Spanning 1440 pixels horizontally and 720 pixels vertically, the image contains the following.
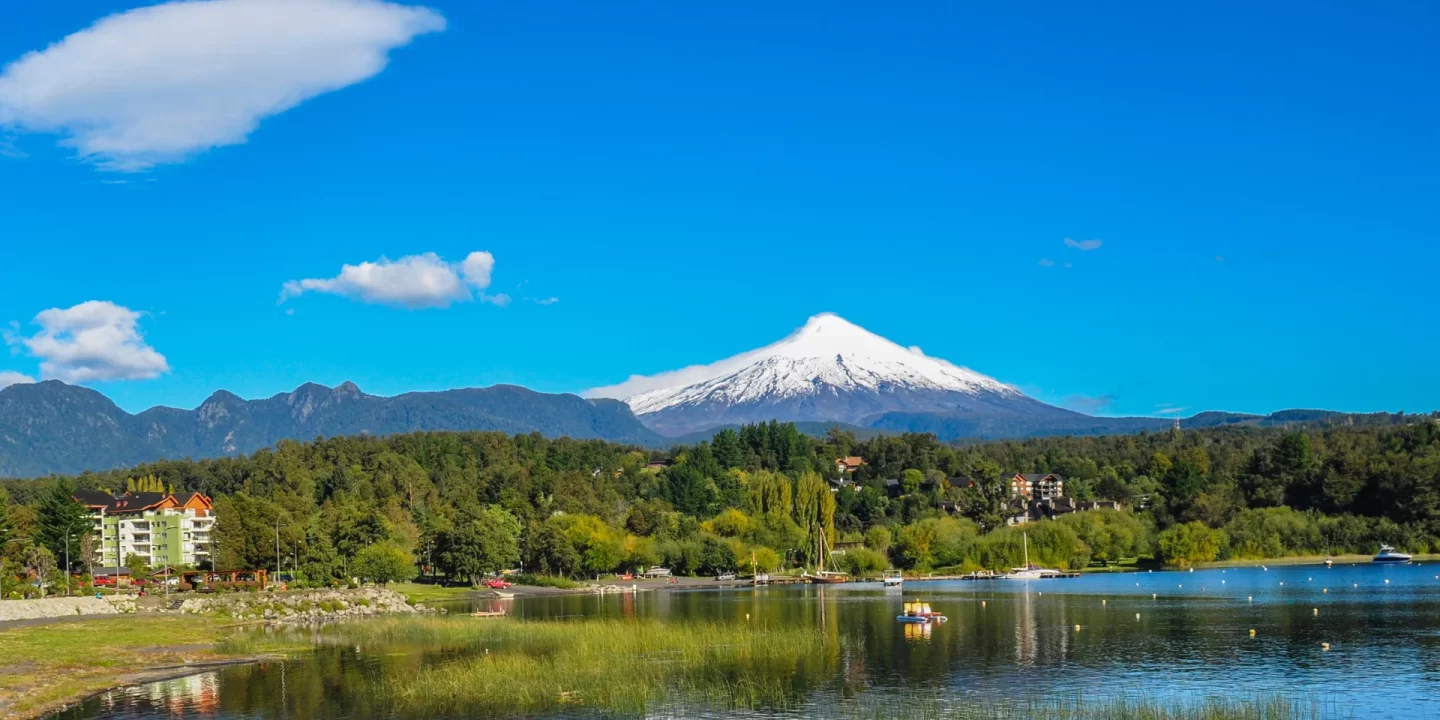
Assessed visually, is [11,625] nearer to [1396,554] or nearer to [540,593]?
[540,593]

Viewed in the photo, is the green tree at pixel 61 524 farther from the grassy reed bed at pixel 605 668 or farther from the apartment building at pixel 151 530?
the grassy reed bed at pixel 605 668

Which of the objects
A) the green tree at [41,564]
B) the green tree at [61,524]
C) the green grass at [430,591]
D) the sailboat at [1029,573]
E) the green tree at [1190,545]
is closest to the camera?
the green tree at [41,564]

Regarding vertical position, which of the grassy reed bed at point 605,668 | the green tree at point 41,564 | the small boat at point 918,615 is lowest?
the small boat at point 918,615

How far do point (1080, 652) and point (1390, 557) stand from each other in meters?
→ 89.6

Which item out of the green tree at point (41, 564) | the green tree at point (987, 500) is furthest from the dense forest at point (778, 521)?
the green tree at point (41, 564)

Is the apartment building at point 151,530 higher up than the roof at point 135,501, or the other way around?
the roof at point 135,501

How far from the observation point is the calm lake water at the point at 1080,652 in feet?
141

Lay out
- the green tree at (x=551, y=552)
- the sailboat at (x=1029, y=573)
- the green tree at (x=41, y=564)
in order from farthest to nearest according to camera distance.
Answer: the green tree at (x=551, y=552) → the sailboat at (x=1029, y=573) → the green tree at (x=41, y=564)

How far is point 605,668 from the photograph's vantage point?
48469mm

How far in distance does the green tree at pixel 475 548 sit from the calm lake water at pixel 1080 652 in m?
22.1

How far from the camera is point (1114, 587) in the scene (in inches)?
4094

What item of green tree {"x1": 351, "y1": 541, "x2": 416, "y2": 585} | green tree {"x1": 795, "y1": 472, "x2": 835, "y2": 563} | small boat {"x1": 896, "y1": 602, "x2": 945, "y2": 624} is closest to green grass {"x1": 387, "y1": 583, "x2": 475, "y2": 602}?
green tree {"x1": 351, "y1": 541, "x2": 416, "y2": 585}

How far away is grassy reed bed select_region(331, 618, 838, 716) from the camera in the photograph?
42.1 m

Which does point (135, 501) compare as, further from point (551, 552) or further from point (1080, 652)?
point (1080, 652)
